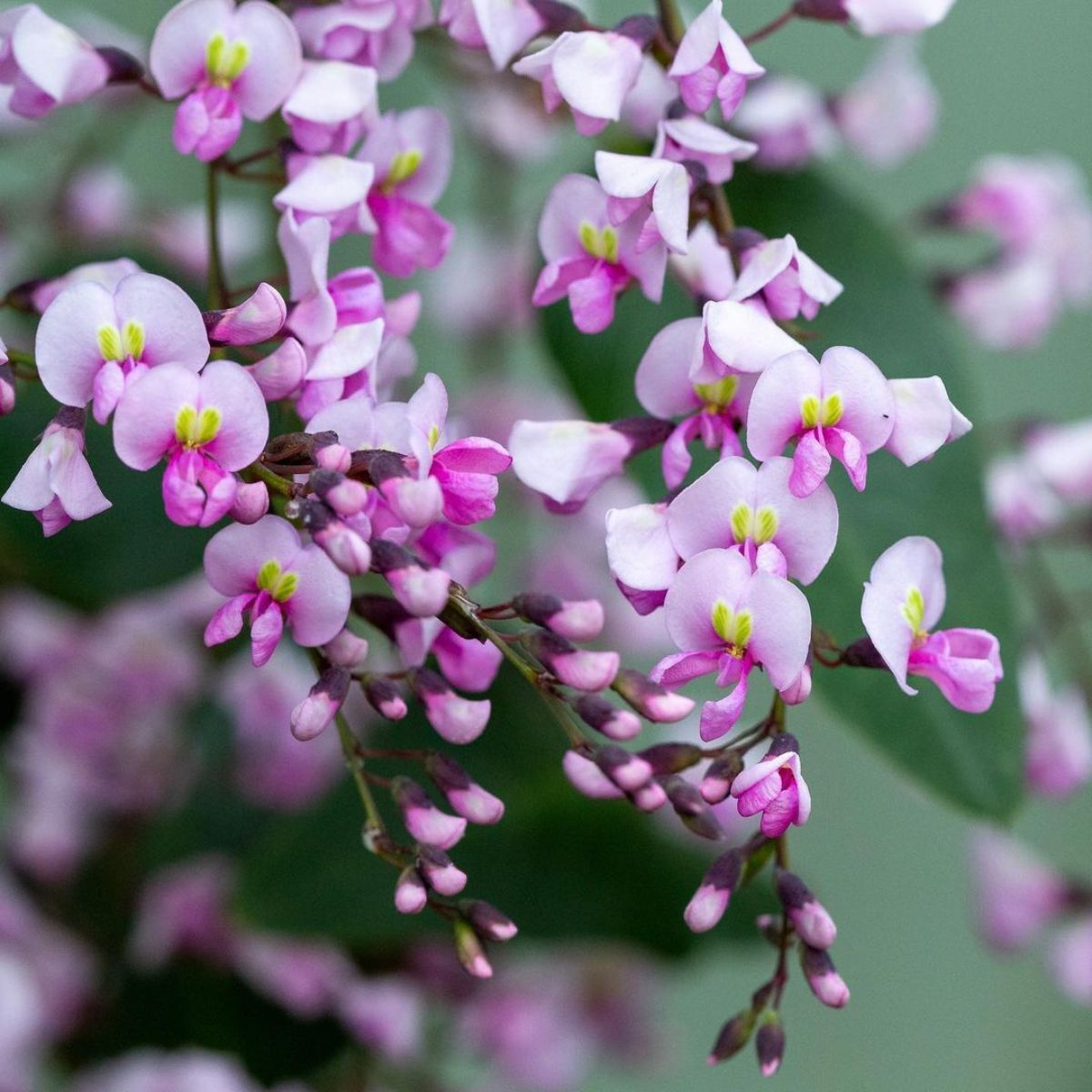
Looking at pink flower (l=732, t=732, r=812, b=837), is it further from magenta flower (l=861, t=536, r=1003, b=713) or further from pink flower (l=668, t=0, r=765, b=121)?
pink flower (l=668, t=0, r=765, b=121)

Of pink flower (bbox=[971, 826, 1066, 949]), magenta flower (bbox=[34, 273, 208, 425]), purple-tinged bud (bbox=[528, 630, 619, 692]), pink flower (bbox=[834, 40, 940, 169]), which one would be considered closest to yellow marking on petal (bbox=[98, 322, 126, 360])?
magenta flower (bbox=[34, 273, 208, 425])

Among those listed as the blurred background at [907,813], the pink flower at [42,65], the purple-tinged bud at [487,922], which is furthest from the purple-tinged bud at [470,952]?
the blurred background at [907,813]

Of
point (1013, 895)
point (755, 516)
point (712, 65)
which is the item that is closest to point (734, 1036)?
point (755, 516)

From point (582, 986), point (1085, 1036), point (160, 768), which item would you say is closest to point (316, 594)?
point (160, 768)

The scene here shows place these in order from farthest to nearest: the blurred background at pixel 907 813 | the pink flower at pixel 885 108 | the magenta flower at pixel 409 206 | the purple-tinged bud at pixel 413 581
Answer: the blurred background at pixel 907 813 → the pink flower at pixel 885 108 → the magenta flower at pixel 409 206 → the purple-tinged bud at pixel 413 581

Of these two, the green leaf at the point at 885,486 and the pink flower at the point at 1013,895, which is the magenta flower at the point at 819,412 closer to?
the green leaf at the point at 885,486

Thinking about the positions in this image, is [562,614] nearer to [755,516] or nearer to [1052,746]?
[755,516]

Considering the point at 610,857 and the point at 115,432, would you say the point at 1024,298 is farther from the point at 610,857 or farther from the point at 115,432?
the point at 115,432
